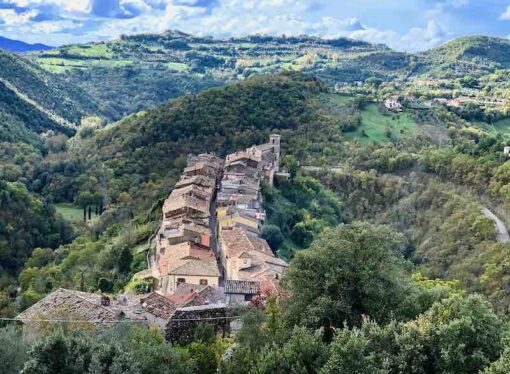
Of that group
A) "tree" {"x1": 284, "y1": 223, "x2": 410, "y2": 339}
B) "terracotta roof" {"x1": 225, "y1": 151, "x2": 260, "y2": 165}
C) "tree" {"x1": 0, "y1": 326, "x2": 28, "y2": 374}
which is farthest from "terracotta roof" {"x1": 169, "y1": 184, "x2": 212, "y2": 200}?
"tree" {"x1": 0, "y1": 326, "x2": 28, "y2": 374}

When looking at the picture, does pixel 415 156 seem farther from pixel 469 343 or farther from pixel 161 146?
pixel 469 343

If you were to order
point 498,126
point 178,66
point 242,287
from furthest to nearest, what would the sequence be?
point 178,66
point 498,126
point 242,287

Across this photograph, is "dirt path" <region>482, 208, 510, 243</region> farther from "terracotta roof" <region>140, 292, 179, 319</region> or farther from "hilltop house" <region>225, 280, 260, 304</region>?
"terracotta roof" <region>140, 292, 179, 319</region>

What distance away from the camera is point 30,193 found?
193 ft

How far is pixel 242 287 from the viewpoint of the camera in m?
27.9

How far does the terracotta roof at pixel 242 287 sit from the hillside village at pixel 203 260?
0.14 ft

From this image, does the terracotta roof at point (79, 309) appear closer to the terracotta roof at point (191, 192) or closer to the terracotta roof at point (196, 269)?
the terracotta roof at point (196, 269)

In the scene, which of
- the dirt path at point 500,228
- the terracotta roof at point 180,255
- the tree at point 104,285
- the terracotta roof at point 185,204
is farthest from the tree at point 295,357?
the dirt path at point 500,228

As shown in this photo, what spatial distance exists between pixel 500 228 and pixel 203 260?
23354mm

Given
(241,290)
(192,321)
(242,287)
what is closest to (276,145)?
(242,287)

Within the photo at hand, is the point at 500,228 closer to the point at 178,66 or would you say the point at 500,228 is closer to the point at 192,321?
the point at 192,321

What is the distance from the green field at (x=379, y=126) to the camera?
6662cm

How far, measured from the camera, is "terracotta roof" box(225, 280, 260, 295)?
89.9 ft

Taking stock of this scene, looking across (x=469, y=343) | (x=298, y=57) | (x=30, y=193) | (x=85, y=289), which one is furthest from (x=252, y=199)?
(x=298, y=57)
